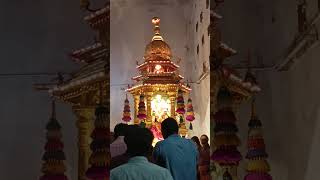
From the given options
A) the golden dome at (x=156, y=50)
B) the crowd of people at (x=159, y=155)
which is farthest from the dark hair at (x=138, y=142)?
the golden dome at (x=156, y=50)

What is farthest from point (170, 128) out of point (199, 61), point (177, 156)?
point (199, 61)

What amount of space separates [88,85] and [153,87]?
506 millimetres

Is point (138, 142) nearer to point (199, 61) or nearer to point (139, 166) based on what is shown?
point (139, 166)

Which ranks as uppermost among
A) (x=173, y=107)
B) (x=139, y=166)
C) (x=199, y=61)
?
(x=199, y=61)

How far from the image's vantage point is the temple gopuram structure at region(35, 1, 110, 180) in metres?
1.06

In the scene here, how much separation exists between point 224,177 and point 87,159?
0.33 m

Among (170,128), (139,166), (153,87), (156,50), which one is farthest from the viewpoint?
(153,87)

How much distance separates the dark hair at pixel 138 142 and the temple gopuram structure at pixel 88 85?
55 millimetres

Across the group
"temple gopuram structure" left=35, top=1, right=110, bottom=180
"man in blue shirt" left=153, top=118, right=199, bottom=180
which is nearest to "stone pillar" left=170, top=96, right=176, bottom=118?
"man in blue shirt" left=153, top=118, right=199, bottom=180

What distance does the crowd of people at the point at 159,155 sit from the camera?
1.05 meters

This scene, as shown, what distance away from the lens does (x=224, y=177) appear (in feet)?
3.66

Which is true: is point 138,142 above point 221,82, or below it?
below

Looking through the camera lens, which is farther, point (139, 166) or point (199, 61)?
point (199, 61)

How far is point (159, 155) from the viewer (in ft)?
3.71
